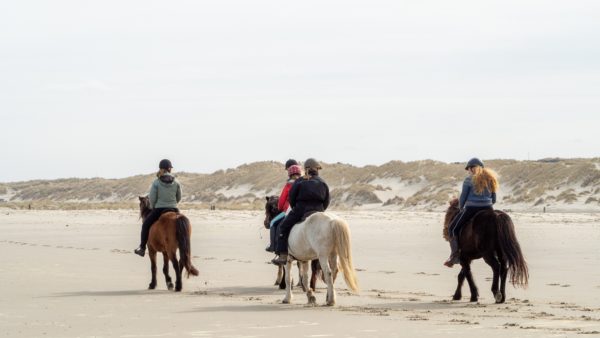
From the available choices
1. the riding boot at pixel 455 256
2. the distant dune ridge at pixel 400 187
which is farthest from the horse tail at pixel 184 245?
the distant dune ridge at pixel 400 187

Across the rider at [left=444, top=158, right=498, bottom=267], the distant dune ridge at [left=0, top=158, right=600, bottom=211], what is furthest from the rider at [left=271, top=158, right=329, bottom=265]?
the distant dune ridge at [left=0, top=158, right=600, bottom=211]

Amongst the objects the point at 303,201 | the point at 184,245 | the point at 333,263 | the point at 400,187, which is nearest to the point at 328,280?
the point at 333,263

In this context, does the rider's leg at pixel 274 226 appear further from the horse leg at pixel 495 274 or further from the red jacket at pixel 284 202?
the horse leg at pixel 495 274

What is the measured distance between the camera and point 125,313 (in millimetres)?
12023

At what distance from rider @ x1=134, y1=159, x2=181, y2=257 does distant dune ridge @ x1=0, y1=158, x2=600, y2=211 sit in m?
32.5

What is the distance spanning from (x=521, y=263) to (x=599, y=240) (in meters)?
11.7

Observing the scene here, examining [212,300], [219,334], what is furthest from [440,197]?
[219,334]

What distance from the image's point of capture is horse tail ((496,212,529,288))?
527 inches

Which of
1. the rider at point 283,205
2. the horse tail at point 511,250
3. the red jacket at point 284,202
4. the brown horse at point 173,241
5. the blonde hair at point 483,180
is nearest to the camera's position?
the horse tail at point 511,250

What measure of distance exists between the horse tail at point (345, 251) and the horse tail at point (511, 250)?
2.09 metres

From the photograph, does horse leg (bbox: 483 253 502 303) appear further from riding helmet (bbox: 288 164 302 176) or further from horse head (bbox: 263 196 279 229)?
horse head (bbox: 263 196 279 229)

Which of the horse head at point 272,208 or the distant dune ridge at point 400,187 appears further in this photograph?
the distant dune ridge at point 400,187

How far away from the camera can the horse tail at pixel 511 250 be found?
13.4 metres

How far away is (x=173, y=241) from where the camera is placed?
1523 cm
